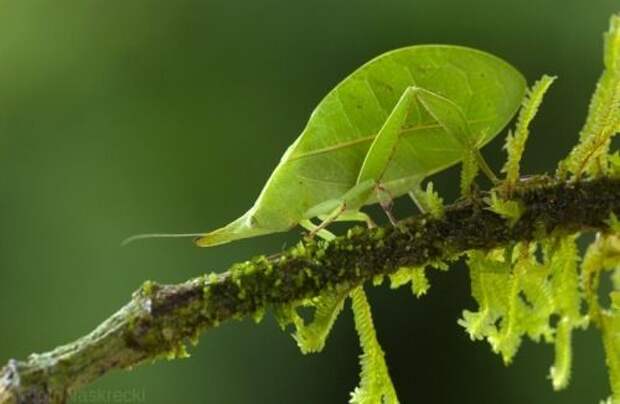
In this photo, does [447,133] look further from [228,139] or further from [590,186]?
[228,139]

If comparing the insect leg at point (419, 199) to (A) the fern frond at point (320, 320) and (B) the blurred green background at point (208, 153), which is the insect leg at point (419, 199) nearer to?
(A) the fern frond at point (320, 320)

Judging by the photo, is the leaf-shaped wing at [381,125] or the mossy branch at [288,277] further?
the leaf-shaped wing at [381,125]

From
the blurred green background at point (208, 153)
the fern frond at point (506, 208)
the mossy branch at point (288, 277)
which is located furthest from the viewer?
the blurred green background at point (208, 153)

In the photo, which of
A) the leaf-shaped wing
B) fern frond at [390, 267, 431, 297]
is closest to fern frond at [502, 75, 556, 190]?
the leaf-shaped wing

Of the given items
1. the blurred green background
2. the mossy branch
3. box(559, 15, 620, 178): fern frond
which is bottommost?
the blurred green background

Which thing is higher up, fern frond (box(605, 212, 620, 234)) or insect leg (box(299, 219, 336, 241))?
insect leg (box(299, 219, 336, 241))

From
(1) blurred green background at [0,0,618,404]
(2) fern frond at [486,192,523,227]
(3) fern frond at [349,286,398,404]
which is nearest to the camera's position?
(2) fern frond at [486,192,523,227]

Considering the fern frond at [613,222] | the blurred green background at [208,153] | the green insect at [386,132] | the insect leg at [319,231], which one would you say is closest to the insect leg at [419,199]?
the green insect at [386,132]

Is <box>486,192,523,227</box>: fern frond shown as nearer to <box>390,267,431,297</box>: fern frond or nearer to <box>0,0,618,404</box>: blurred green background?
<box>390,267,431,297</box>: fern frond
